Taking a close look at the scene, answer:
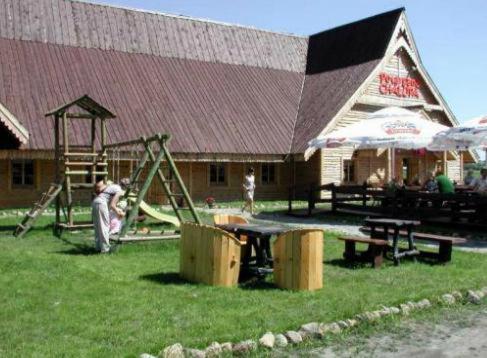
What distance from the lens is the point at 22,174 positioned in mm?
22094

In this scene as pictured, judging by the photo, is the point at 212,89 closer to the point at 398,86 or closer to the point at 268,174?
the point at 268,174

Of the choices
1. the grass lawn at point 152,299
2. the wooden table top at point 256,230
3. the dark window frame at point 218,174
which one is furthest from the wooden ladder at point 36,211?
the dark window frame at point 218,174

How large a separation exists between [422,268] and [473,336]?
11.9ft

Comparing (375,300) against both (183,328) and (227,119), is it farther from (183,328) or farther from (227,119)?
(227,119)

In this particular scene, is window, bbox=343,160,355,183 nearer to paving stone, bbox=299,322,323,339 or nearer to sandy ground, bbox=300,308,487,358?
sandy ground, bbox=300,308,487,358

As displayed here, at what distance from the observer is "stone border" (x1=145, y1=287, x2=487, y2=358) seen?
5.75 m

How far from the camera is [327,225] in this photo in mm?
16984

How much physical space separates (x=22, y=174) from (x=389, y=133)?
12.7m

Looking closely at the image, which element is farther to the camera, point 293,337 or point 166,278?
point 166,278

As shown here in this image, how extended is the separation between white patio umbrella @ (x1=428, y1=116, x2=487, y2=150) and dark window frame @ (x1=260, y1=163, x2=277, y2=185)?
11.2 m

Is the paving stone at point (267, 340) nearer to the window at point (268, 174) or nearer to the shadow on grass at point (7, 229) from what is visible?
the shadow on grass at point (7, 229)

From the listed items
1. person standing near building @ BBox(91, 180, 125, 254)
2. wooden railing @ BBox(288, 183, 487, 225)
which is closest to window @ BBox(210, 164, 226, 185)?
wooden railing @ BBox(288, 183, 487, 225)

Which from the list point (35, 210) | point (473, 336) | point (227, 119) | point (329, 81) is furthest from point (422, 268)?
point (329, 81)

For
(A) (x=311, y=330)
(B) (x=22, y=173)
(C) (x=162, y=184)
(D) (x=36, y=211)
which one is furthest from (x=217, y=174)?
(A) (x=311, y=330)
